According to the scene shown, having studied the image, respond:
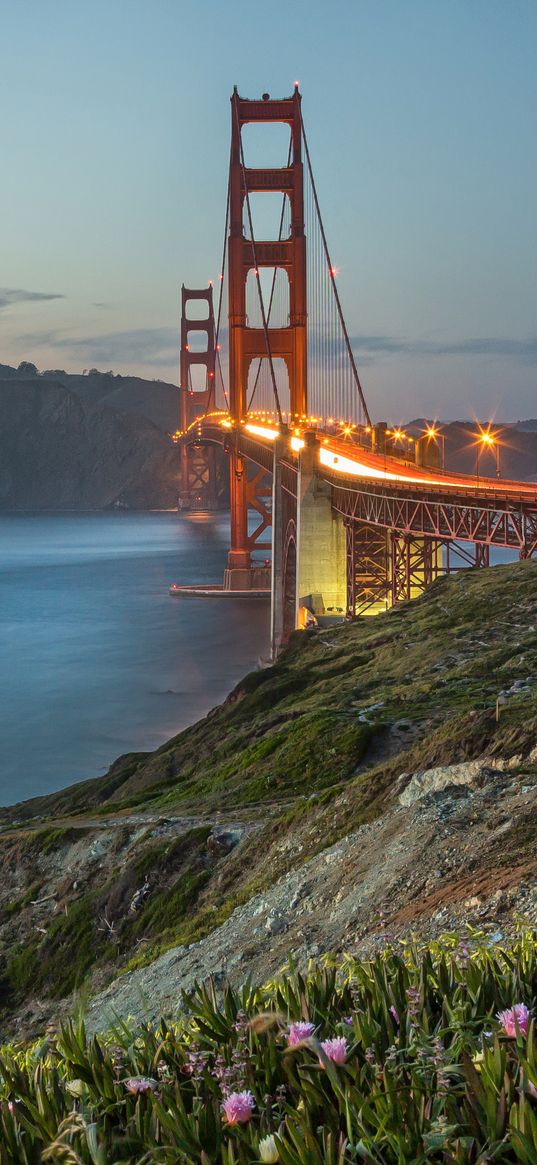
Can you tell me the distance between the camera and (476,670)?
68.5 feet

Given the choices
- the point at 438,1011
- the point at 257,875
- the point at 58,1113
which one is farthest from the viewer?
the point at 257,875

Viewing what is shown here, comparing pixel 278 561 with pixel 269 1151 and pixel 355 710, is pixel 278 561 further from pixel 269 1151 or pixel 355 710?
pixel 269 1151

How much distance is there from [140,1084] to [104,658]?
57.4 m

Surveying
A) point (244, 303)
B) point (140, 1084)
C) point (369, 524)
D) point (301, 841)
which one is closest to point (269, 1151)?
point (140, 1084)

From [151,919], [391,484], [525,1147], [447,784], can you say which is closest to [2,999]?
[151,919]

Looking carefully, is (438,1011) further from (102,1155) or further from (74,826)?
(74,826)

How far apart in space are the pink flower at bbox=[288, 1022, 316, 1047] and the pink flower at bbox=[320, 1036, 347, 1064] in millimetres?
59

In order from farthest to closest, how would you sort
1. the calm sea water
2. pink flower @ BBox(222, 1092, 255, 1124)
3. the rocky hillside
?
1. the calm sea water
2. the rocky hillside
3. pink flower @ BBox(222, 1092, 255, 1124)

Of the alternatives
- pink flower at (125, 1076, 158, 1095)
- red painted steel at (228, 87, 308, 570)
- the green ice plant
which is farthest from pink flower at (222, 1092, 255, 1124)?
red painted steel at (228, 87, 308, 570)

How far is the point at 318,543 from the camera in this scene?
152 ft

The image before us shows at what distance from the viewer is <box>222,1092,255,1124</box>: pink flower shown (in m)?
2.91

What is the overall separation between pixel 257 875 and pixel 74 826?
6.63m

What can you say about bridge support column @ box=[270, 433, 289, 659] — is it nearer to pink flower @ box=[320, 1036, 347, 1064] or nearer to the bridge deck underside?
the bridge deck underside

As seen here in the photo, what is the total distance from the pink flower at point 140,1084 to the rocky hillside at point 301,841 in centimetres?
24
